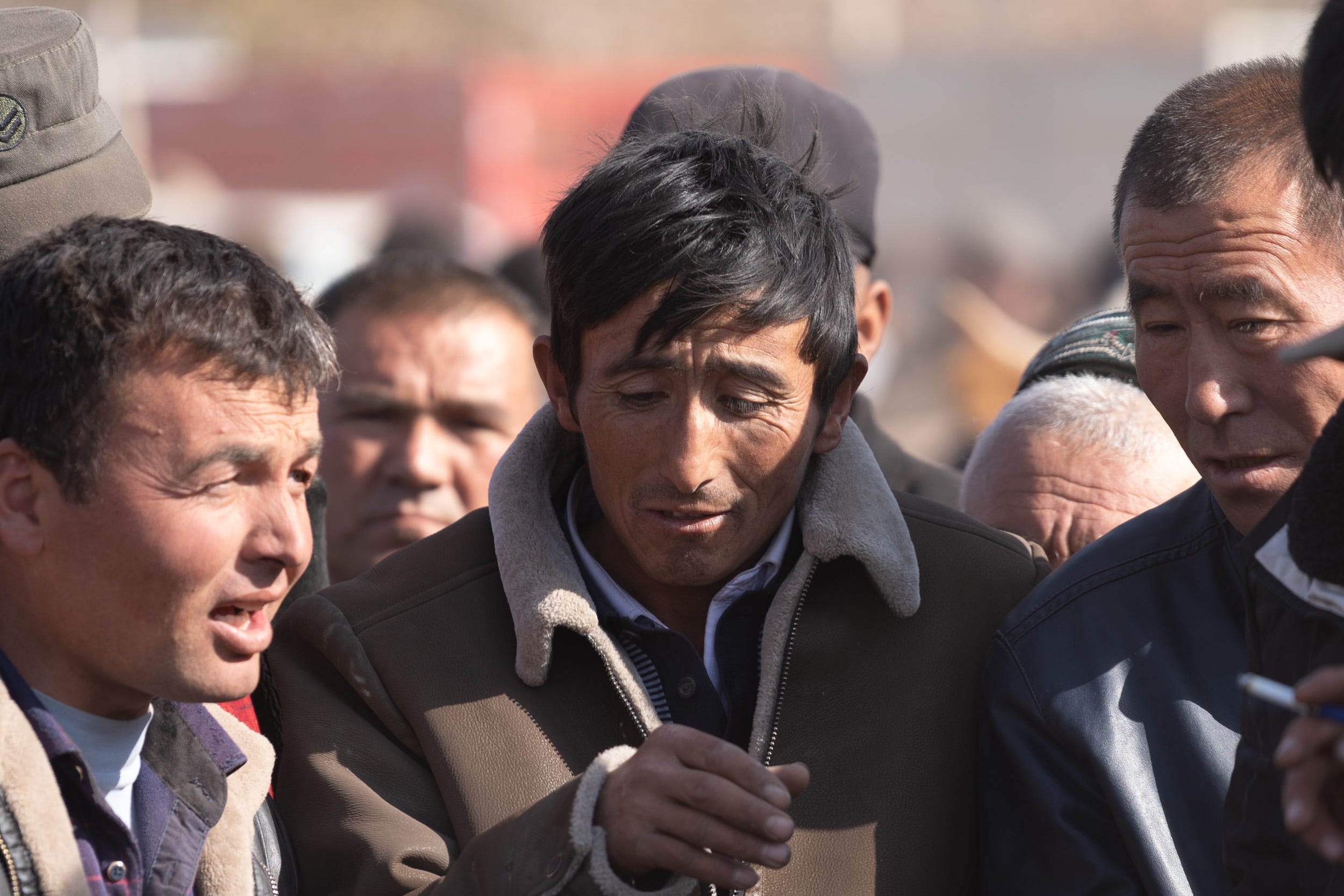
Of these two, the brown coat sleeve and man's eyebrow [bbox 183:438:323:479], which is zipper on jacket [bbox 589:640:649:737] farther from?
man's eyebrow [bbox 183:438:323:479]

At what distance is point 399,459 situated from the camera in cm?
409

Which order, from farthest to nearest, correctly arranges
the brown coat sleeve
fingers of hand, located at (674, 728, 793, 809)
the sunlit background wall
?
the sunlit background wall → the brown coat sleeve → fingers of hand, located at (674, 728, 793, 809)

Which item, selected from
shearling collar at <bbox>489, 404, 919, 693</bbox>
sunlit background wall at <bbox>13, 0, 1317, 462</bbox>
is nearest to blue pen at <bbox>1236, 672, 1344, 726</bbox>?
shearling collar at <bbox>489, 404, 919, 693</bbox>

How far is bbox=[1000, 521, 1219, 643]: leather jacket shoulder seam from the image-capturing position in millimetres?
2535

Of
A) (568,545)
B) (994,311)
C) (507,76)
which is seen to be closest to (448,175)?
(507,76)

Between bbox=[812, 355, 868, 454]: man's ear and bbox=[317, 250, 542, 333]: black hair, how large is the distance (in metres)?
1.88

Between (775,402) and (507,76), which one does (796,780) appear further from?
(507,76)

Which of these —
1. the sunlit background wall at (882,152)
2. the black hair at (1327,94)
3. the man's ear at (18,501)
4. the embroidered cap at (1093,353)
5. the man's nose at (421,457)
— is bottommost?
the sunlit background wall at (882,152)

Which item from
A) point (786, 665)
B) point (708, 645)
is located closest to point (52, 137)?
point (708, 645)

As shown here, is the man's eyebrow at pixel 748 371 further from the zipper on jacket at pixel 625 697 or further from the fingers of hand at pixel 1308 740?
the fingers of hand at pixel 1308 740

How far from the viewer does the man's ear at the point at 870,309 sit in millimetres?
3652

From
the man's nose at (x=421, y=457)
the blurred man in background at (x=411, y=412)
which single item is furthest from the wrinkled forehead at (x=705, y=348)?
the man's nose at (x=421, y=457)

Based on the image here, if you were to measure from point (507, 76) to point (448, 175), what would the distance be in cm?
126

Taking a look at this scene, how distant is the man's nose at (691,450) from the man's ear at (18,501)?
0.93 metres
